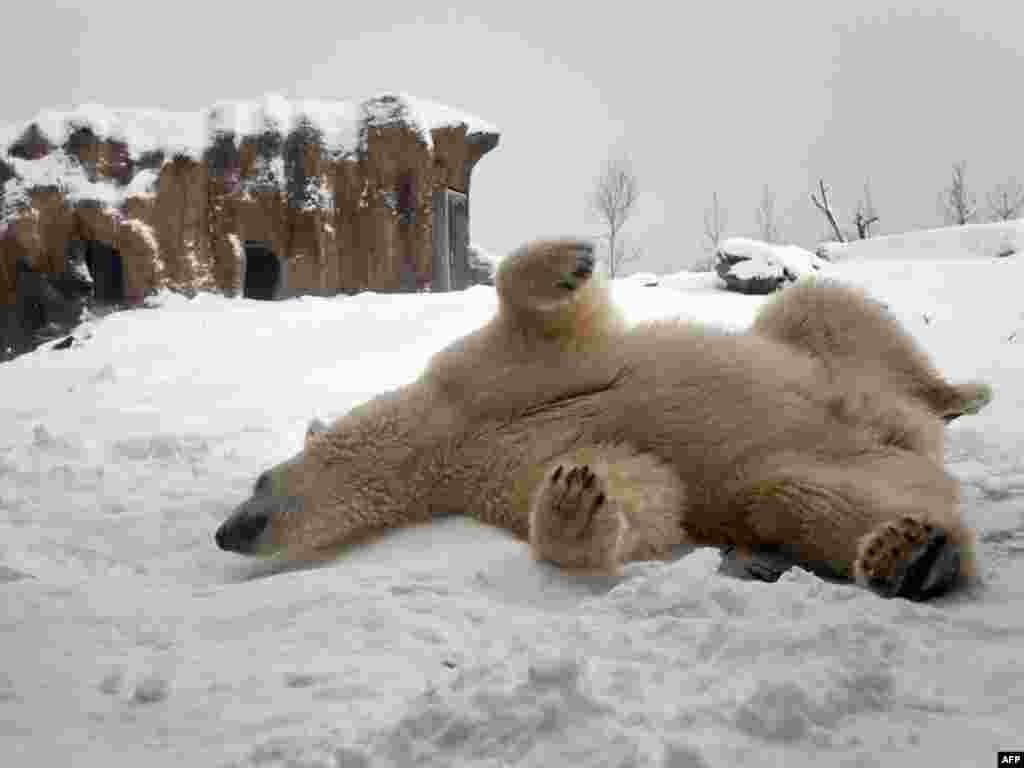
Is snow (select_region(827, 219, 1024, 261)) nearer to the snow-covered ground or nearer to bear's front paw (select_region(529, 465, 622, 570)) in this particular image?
the snow-covered ground

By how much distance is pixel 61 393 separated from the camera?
716cm

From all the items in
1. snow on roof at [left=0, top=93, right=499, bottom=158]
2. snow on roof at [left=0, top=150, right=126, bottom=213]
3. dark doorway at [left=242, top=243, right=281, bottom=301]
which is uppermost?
snow on roof at [left=0, top=93, right=499, bottom=158]

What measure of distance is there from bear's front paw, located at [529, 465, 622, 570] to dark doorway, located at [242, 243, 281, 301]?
17903 millimetres

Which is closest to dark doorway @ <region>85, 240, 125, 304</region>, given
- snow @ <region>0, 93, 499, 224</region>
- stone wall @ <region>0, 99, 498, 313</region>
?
stone wall @ <region>0, 99, 498, 313</region>

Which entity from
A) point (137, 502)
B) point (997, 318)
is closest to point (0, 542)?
point (137, 502)

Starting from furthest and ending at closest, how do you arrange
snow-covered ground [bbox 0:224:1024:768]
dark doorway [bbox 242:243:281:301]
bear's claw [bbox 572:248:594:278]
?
dark doorway [bbox 242:243:281:301]
bear's claw [bbox 572:248:594:278]
snow-covered ground [bbox 0:224:1024:768]

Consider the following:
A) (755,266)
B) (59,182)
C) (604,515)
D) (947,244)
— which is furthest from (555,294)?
(59,182)

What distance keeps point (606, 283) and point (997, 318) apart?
6.40 m

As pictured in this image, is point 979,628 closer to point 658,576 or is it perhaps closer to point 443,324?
point 658,576

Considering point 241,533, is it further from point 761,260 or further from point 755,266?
point 761,260

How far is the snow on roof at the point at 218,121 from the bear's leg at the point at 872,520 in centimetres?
1570

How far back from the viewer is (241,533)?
2580 millimetres

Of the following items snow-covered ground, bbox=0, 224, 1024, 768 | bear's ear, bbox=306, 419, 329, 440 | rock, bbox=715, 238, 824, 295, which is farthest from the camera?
rock, bbox=715, 238, 824, 295

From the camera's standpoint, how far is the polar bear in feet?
7.01
